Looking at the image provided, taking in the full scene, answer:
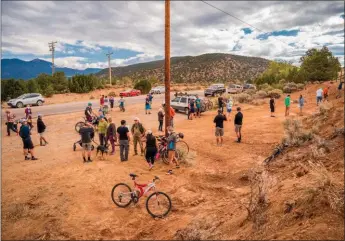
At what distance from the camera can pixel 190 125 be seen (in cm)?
2120

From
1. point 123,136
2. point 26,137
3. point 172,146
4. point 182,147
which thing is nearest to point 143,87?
point 182,147

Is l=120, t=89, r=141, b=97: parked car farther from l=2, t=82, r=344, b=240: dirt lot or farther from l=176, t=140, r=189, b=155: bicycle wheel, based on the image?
l=176, t=140, r=189, b=155: bicycle wheel

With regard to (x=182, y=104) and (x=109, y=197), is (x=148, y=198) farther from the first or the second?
(x=182, y=104)

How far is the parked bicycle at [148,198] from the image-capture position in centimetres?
767

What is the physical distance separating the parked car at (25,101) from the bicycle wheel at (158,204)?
29.7 meters

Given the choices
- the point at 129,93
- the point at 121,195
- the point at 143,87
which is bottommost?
the point at 121,195

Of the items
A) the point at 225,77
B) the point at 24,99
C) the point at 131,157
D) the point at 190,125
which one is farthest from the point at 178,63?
the point at 131,157

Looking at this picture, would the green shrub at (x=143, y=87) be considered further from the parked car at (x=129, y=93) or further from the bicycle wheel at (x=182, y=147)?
the bicycle wheel at (x=182, y=147)

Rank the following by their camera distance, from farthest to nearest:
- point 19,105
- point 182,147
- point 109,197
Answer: point 19,105 < point 182,147 < point 109,197

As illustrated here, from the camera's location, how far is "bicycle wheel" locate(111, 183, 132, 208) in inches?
319

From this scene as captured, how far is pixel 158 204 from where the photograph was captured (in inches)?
301

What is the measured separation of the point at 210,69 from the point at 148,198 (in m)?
119

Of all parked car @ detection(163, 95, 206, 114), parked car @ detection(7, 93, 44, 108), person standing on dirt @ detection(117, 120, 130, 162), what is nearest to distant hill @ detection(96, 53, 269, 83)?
parked car @ detection(7, 93, 44, 108)

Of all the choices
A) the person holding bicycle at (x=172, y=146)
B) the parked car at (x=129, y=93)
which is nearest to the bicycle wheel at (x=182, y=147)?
the person holding bicycle at (x=172, y=146)
